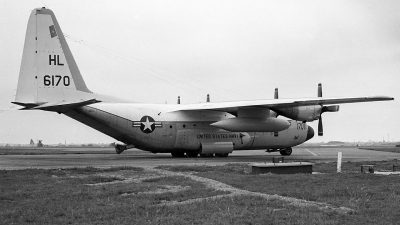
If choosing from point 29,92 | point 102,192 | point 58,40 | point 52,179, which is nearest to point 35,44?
point 58,40

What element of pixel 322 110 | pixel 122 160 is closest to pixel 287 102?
pixel 322 110

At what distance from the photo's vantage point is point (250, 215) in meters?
7.93

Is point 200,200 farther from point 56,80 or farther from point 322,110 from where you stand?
point 322,110

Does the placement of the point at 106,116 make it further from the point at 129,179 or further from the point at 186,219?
the point at 186,219

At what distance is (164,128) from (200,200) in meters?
19.3

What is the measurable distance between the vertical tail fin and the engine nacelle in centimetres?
1601

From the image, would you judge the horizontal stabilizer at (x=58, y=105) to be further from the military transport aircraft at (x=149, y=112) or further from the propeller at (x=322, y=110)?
the propeller at (x=322, y=110)

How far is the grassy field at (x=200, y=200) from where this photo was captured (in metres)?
7.66

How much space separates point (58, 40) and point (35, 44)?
4.49ft

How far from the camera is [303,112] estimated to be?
98.7ft

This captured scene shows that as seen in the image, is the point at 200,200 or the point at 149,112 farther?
the point at 149,112

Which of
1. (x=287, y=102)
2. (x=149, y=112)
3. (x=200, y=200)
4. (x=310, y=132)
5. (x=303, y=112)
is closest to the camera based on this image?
(x=200, y=200)

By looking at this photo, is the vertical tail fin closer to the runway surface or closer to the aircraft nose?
the runway surface

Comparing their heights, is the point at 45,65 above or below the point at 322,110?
above
